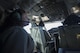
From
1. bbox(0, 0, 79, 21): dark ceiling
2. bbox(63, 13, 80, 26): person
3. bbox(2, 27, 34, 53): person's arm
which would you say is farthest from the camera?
bbox(0, 0, 79, 21): dark ceiling

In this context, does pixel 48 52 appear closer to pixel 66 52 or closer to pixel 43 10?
pixel 66 52

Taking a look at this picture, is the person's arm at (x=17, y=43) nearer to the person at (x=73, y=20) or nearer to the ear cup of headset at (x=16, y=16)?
the ear cup of headset at (x=16, y=16)

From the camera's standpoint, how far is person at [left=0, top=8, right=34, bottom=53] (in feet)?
2.69

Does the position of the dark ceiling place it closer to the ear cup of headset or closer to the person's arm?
the ear cup of headset

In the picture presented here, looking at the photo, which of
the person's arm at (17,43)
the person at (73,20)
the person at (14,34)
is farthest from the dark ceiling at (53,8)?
the person's arm at (17,43)

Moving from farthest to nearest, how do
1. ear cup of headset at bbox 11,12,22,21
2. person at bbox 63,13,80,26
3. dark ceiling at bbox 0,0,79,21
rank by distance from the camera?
dark ceiling at bbox 0,0,79,21 → person at bbox 63,13,80,26 → ear cup of headset at bbox 11,12,22,21

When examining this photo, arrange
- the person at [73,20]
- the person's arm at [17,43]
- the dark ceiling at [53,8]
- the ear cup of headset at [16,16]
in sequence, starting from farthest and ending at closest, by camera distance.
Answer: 1. the dark ceiling at [53,8]
2. the person at [73,20]
3. the ear cup of headset at [16,16]
4. the person's arm at [17,43]

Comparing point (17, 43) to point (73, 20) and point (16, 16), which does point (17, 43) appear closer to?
point (16, 16)

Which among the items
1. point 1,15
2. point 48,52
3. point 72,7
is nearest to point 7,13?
point 1,15

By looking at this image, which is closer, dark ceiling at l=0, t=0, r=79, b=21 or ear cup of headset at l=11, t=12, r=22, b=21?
ear cup of headset at l=11, t=12, r=22, b=21

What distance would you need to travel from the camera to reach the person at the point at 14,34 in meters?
0.82

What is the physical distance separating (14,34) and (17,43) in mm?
52

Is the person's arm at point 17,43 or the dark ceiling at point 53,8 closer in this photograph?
the person's arm at point 17,43

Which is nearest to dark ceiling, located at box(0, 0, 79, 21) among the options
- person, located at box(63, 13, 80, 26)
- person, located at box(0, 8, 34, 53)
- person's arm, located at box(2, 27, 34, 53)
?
person, located at box(63, 13, 80, 26)
